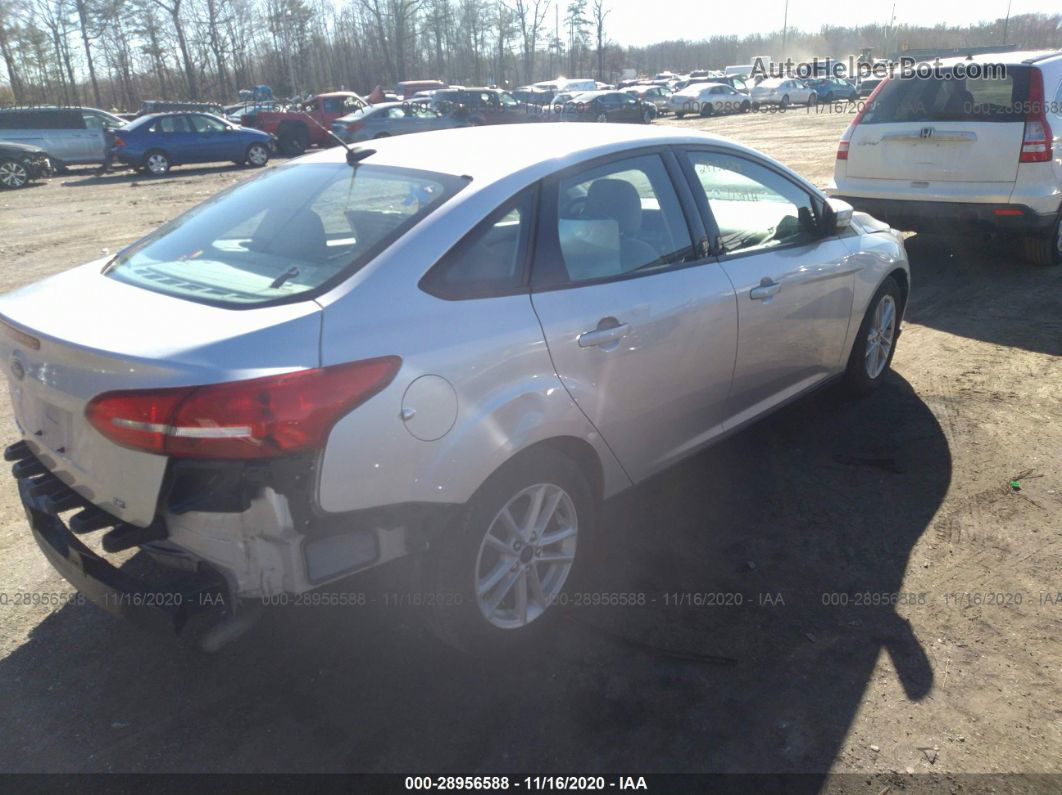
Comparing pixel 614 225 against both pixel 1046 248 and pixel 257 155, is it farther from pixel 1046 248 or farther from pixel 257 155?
pixel 257 155

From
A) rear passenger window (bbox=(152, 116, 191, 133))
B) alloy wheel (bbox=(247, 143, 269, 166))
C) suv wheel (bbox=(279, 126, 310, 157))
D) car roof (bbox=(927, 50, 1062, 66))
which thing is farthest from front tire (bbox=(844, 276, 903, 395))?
suv wheel (bbox=(279, 126, 310, 157))

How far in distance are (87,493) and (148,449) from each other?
18.9 inches

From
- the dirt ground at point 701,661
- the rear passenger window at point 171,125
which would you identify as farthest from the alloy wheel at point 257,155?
the dirt ground at point 701,661

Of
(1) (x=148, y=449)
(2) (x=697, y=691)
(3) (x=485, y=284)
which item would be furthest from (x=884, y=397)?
(1) (x=148, y=449)

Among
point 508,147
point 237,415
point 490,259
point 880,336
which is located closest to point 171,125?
point 880,336

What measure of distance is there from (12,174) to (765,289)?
21.1 meters

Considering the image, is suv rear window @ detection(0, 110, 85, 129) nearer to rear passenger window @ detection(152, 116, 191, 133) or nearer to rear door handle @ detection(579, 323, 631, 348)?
rear passenger window @ detection(152, 116, 191, 133)

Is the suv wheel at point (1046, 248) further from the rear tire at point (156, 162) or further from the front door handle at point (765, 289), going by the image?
the rear tire at point (156, 162)

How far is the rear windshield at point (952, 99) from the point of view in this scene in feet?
24.2

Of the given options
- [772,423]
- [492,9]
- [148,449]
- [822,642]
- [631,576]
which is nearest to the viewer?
[148,449]

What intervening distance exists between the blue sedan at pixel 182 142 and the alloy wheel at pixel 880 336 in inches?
805

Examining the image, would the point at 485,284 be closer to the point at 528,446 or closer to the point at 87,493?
the point at 528,446

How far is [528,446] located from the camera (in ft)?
9.42

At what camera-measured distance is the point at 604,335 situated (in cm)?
311
